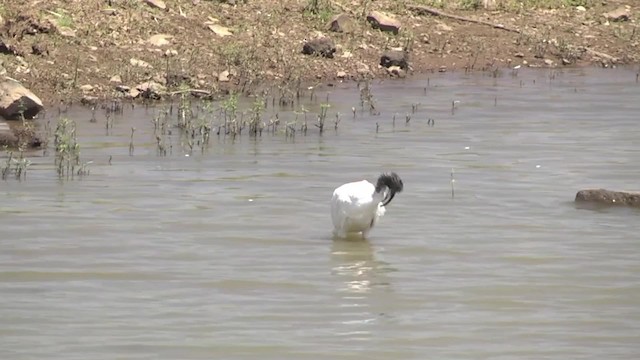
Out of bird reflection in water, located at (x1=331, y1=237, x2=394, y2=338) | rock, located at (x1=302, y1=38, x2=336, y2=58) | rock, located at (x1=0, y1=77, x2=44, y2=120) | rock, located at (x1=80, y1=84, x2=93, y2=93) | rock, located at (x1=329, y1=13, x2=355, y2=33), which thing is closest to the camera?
bird reflection in water, located at (x1=331, y1=237, x2=394, y2=338)

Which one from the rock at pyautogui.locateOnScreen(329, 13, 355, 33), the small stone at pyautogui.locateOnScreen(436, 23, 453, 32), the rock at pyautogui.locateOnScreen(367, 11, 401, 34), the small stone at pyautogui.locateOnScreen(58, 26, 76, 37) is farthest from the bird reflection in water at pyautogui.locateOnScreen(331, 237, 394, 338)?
the small stone at pyautogui.locateOnScreen(436, 23, 453, 32)

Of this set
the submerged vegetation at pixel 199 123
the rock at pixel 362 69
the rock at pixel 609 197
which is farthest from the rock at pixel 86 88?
the rock at pixel 609 197

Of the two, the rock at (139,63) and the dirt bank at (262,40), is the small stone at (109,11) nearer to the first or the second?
the dirt bank at (262,40)

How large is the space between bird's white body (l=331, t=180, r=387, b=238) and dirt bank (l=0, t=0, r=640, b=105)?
5.36 m

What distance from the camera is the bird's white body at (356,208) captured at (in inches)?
368

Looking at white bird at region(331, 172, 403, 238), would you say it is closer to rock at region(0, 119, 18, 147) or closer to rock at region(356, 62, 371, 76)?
rock at region(0, 119, 18, 147)

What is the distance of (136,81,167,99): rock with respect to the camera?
14633 millimetres

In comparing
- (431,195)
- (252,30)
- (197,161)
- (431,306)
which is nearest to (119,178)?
(197,161)

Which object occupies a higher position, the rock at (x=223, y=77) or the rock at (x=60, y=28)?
the rock at (x=60, y=28)

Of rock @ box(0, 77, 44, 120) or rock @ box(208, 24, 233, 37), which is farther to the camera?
rock @ box(208, 24, 233, 37)

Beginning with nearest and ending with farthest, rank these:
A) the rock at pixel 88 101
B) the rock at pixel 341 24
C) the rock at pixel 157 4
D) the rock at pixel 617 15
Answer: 1. the rock at pixel 88 101
2. the rock at pixel 157 4
3. the rock at pixel 341 24
4. the rock at pixel 617 15

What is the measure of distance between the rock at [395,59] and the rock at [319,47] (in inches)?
23.9

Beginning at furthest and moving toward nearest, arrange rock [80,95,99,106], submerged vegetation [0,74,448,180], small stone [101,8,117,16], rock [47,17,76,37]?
small stone [101,8,117,16], rock [47,17,76,37], rock [80,95,99,106], submerged vegetation [0,74,448,180]

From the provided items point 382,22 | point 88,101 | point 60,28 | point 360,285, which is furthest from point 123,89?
point 360,285
